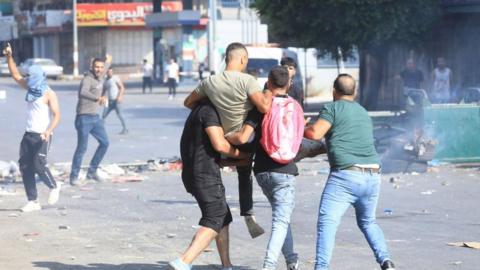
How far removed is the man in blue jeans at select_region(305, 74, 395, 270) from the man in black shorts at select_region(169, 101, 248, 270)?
2.33 feet

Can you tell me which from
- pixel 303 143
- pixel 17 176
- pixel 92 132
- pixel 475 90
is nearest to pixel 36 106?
pixel 92 132

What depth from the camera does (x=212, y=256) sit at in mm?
9906

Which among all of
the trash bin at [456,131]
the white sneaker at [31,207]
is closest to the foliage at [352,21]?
the trash bin at [456,131]

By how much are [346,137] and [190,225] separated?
4.16m

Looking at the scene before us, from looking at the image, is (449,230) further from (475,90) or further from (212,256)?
(475,90)

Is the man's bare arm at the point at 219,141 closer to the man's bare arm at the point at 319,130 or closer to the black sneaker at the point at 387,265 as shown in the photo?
the man's bare arm at the point at 319,130

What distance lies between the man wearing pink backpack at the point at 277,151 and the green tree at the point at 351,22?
22.2 meters

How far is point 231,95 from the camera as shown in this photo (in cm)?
816

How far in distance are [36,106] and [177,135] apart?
41.9ft

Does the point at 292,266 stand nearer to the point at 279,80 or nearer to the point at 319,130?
the point at 319,130

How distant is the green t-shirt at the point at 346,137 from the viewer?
322 inches

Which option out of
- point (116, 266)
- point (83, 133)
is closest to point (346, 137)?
point (116, 266)

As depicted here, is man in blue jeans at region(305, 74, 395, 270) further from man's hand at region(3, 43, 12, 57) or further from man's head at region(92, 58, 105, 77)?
man's head at region(92, 58, 105, 77)

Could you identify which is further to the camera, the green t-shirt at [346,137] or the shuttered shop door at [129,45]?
the shuttered shop door at [129,45]
